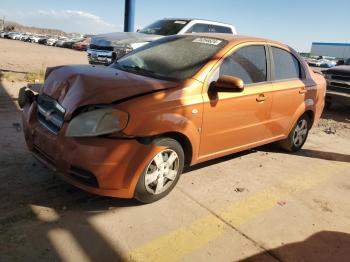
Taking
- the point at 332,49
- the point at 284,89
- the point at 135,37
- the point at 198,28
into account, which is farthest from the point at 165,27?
the point at 332,49

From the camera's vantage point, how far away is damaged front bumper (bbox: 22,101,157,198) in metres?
3.43

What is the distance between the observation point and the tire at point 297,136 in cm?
608

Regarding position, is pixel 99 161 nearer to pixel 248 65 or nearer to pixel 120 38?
pixel 248 65

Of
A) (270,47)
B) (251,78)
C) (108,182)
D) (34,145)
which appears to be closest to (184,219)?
(108,182)

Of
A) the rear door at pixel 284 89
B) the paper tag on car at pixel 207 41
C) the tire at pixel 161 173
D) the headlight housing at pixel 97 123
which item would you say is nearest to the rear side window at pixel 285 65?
the rear door at pixel 284 89

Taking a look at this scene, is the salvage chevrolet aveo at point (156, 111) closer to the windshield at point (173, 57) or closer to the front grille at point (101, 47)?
the windshield at point (173, 57)

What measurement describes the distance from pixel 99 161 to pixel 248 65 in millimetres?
2411

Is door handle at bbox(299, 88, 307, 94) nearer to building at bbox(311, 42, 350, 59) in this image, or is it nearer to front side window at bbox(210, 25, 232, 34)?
front side window at bbox(210, 25, 232, 34)

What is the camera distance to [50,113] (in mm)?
3869

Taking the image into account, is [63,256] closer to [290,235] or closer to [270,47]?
[290,235]

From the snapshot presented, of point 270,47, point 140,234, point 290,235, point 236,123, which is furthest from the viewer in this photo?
point 270,47

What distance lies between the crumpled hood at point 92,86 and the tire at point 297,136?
108 inches

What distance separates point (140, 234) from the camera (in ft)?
11.2

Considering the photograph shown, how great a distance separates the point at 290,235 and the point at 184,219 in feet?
3.31
